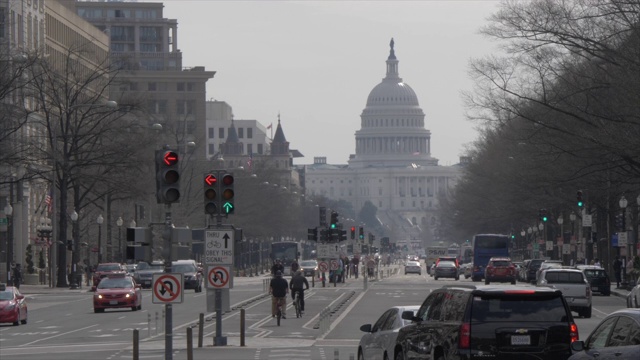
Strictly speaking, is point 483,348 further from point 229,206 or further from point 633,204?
point 633,204

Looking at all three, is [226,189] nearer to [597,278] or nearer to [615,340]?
[615,340]

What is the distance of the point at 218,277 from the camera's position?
32.2 metres

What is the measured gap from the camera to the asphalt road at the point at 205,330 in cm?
3331

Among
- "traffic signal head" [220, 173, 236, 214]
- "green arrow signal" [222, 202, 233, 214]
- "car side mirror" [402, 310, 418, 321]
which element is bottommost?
"car side mirror" [402, 310, 418, 321]

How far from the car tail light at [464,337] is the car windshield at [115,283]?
123ft

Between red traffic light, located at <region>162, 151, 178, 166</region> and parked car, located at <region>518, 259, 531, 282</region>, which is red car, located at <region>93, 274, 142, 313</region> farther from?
parked car, located at <region>518, 259, 531, 282</region>

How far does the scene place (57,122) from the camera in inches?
3189

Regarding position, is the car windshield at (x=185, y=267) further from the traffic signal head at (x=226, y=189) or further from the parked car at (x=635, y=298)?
the traffic signal head at (x=226, y=189)

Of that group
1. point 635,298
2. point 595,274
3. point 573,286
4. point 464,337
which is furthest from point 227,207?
point 595,274

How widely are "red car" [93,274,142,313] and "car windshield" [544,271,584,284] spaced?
1496cm

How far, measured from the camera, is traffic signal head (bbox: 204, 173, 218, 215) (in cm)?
3119

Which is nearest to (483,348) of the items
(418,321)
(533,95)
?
(418,321)

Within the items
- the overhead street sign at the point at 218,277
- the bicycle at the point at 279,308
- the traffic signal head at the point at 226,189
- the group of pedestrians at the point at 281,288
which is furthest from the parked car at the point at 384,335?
the group of pedestrians at the point at 281,288

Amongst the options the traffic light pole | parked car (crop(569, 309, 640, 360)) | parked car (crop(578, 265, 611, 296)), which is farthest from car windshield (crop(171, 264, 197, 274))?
parked car (crop(569, 309, 640, 360))
